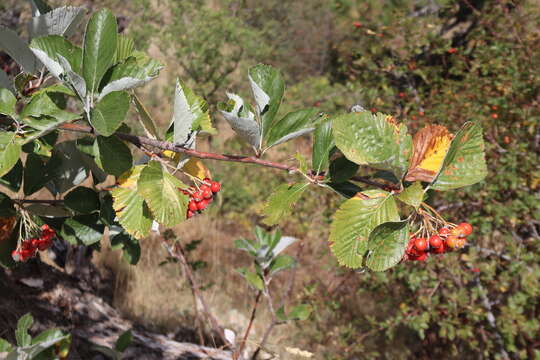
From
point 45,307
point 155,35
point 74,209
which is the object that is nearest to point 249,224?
point 155,35

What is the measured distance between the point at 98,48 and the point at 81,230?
49cm

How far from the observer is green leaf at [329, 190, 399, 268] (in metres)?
0.73

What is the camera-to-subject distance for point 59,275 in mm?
2285

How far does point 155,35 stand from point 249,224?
2.99 m

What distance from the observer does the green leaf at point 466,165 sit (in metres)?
0.74

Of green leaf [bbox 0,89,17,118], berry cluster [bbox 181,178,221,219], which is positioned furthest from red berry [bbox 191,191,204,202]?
green leaf [bbox 0,89,17,118]

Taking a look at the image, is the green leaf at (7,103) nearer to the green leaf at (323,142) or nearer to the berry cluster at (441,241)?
the green leaf at (323,142)

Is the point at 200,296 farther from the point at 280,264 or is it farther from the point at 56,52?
the point at 56,52

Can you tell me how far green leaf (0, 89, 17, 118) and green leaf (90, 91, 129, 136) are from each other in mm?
137

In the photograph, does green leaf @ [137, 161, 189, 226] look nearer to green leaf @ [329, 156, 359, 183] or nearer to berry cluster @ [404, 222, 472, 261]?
green leaf @ [329, 156, 359, 183]

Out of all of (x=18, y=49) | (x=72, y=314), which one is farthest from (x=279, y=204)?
(x=72, y=314)

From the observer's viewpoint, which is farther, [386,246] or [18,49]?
[18,49]

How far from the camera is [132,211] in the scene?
2.72ft

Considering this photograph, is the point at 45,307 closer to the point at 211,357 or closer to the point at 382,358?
the point at 211,357
